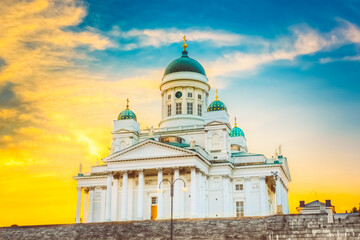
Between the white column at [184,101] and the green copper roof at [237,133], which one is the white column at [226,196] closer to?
the white column at [184,101]

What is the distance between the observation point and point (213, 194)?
5700cm

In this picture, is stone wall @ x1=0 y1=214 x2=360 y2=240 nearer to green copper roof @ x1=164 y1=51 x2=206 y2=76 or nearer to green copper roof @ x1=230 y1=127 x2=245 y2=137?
green copper roof @ x1=164 y1=51 x2=206 y2=76

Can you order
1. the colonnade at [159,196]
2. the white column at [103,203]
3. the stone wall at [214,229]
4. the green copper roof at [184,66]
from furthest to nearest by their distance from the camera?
the green copper roof at [184,66] → the white column at [103,203] → the colonnade at [159,196] → the stone wall at [214,229]

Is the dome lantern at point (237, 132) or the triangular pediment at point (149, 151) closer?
the triangular pediment at point (149, 151)

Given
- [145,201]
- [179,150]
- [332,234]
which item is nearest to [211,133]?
[179,150]

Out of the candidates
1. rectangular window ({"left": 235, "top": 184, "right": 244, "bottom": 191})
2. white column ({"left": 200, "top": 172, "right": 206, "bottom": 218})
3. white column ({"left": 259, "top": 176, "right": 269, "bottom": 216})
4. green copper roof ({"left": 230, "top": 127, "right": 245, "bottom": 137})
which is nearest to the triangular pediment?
white column ({"left": 200, "top": 172, "right": 206, "bottom": 218})

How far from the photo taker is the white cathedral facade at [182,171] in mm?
53656

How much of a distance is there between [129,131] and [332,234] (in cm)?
3402

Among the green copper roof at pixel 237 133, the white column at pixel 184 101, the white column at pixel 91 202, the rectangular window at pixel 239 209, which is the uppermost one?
the white column at pixel 184 101

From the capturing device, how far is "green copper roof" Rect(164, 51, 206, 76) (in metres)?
68.7

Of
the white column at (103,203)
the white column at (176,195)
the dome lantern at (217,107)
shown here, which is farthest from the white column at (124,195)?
the dome lantern at (217,107)

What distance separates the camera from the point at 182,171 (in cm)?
5491

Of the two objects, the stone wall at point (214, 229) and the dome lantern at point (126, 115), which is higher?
the dome lantern at point (126, 115)

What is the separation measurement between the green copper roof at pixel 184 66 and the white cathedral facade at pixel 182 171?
0.95 metres
